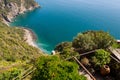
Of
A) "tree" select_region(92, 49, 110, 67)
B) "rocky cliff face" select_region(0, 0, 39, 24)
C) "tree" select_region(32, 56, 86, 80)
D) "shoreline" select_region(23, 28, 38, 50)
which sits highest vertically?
"rocky cliff face" select_region(0, 0, 39, 24)

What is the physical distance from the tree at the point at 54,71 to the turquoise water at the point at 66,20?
83.3 meters

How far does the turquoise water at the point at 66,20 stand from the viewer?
354 feet

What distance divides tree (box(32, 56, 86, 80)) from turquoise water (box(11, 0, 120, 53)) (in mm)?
83305

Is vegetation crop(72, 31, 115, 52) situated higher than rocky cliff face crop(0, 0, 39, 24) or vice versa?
rocky cliff face crop(0, 0, 39, 24)

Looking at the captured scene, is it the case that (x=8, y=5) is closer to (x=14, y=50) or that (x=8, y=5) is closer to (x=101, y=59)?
(x=14, y=50)

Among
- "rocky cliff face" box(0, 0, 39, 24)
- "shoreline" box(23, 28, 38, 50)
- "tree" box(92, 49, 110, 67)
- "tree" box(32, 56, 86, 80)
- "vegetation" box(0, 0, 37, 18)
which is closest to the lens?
"tree" box(32, 56, 86, 80)

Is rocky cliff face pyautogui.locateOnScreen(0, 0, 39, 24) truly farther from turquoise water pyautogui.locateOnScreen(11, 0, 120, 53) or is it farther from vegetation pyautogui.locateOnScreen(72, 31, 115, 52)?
vegetation pyautogui.locateOnScreen(72, 31, 115, 52)

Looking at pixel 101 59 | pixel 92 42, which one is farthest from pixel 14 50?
pixel 101 59

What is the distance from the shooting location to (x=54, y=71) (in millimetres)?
9445

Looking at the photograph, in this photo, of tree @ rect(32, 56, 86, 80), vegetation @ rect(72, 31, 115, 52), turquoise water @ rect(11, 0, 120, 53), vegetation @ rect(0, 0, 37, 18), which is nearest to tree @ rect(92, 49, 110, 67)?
vegetation @ rect(72, 31, 115, 52)

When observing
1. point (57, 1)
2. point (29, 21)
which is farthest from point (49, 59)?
point (57, 1)

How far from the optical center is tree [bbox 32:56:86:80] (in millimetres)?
9352

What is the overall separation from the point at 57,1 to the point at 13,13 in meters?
47.8

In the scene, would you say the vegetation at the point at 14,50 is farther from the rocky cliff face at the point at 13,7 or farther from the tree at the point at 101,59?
the rocky cliff face at the point at 13,7
